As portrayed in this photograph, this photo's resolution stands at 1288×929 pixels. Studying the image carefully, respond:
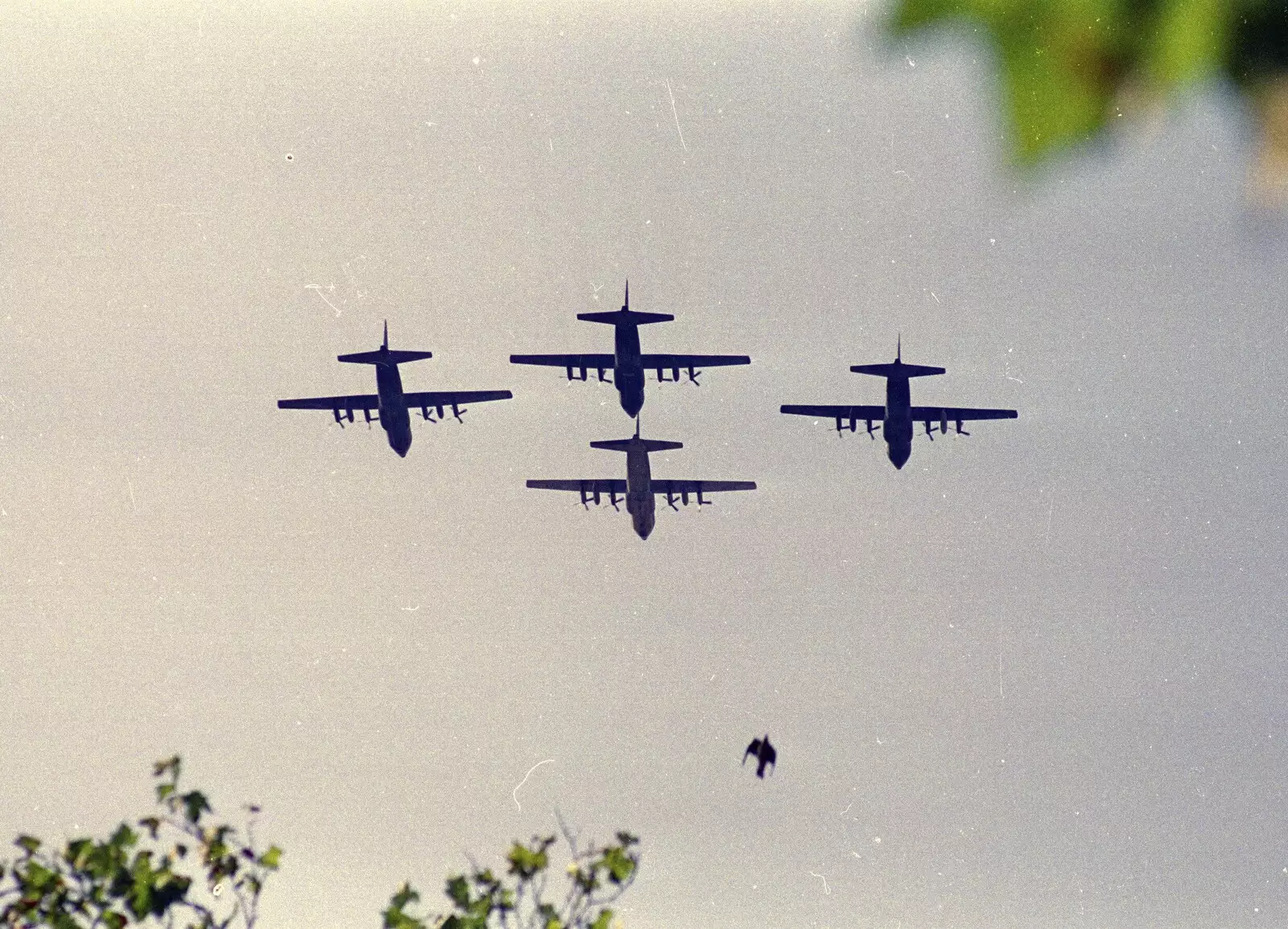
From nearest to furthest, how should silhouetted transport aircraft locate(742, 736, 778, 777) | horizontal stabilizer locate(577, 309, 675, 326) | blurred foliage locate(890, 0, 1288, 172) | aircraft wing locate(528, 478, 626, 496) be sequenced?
blurred foliage locate(890, 0, 1288, 172) → silhouetted transport aircraft locate(742, 736, 778, 777) → horizontal stabilizer locate(577, 309, 675, 326) → aircraft wing locate(528, 478, 626, 496)

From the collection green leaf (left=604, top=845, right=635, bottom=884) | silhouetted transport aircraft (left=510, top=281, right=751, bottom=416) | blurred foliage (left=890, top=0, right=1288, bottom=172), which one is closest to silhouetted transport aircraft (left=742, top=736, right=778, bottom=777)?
green leaf (left=604, top=845, right=635, bottom=884)

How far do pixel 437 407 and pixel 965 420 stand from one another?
1302 inches

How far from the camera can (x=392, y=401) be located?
267ft

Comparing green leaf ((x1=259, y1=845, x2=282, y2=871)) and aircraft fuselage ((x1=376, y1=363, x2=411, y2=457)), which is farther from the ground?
aircraft fuselage ((x1=376, y1=363, x2=411, y2=457))

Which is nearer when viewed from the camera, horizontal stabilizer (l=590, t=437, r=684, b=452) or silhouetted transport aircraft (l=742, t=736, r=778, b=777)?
silhouetted transport aircraft (l=742, t=736, r=778, b=777)

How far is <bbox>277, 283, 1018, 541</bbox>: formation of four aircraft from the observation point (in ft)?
261

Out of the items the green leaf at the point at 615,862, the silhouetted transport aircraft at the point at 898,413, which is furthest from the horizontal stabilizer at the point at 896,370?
the green leaf at the point at 615,862

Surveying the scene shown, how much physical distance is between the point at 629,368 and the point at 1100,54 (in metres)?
74.7

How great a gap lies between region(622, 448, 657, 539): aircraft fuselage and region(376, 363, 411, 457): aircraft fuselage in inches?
506

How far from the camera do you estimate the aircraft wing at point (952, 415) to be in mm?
90688

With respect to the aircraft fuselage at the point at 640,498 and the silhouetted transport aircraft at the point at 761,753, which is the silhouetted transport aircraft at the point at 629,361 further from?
the silhouetted transport aircraft at the point at 761,753

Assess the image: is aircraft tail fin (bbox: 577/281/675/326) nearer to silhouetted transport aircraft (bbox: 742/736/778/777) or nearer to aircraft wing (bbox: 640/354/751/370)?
aircraft wing (bbox: 640/354/751/370)

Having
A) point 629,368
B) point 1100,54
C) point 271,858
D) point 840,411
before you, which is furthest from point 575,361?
point 1100,54

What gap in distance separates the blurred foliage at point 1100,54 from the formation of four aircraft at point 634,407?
7213cm
